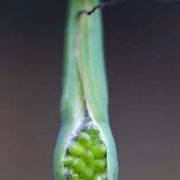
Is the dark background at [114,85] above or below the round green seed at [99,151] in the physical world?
above

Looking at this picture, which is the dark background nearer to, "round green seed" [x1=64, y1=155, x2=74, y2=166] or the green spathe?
the green spathe

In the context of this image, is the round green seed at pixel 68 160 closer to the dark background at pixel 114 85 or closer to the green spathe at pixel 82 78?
the green spathe at pixel 82 78

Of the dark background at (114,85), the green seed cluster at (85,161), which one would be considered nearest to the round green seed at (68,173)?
the green seed cluster at (85,161)

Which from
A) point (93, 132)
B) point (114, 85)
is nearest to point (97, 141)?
point (93, 132)

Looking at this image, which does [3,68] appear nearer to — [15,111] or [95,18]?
[15,111]

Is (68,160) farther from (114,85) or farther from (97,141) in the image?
(114,85)

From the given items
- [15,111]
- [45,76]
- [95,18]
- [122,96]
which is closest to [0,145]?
[15,111]

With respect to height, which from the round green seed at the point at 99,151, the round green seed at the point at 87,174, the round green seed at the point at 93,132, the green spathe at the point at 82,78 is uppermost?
the green spathe at the point at 82,78

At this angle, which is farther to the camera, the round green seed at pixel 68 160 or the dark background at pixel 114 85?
the dark background at pixel 114 85
